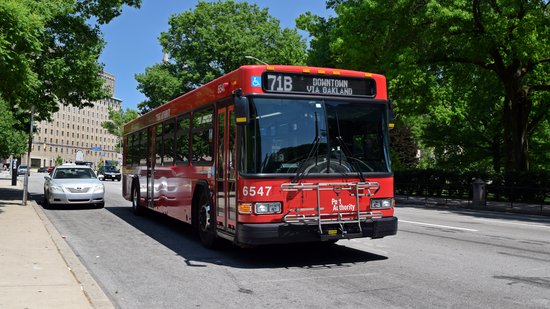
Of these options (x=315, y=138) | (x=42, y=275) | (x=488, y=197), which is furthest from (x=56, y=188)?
(x=488, y=197)

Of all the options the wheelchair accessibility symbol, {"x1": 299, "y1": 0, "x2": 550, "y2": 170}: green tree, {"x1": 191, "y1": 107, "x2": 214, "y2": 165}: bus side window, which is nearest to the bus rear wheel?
{"x1": 191, "y1": 107, "x2": 214, "y2": 165}: bus side window

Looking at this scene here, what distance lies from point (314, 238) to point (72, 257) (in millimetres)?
3854

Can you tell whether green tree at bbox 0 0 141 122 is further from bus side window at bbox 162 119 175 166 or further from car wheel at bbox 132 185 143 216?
bus side window at bbox 162 119 175 166

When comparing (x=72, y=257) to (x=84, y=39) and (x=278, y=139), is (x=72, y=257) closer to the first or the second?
(x=278, y=139)

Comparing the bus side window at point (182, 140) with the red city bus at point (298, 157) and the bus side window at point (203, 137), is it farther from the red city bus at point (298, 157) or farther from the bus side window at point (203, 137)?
the red city bus at point (298, 157)

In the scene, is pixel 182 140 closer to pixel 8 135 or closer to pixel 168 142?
pixel 168 142

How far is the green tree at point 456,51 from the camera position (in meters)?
22.9

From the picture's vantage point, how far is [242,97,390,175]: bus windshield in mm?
7543

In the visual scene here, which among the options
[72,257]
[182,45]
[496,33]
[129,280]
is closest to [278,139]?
[129,280]

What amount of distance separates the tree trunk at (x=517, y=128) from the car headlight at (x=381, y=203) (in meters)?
20.1

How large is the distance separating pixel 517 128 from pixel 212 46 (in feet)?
90.7

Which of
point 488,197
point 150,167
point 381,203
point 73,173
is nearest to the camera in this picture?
point 381,203

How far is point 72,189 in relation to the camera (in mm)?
17641

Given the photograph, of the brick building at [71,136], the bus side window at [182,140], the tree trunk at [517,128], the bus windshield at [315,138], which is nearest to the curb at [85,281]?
the bus windshield at [315,138]
